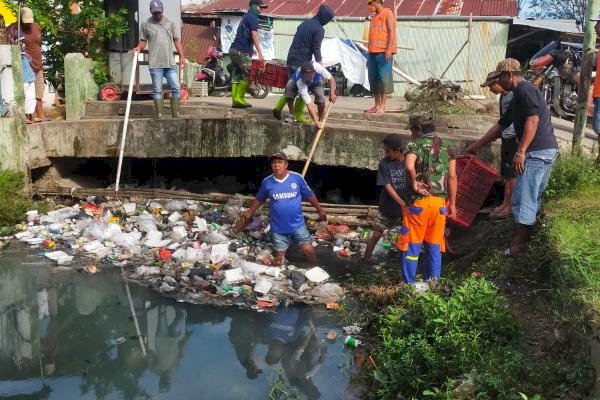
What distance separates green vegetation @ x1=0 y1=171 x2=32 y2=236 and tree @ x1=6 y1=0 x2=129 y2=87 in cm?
244

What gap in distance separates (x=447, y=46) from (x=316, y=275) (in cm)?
1121

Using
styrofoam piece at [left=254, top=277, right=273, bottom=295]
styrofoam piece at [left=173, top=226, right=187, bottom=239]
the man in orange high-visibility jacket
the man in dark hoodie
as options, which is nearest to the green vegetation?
styrofoam piece at [left=173, top=226, right=187, bottom=239]

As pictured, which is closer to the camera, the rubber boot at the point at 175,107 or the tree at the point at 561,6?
the rubber boot at the point at 175,107

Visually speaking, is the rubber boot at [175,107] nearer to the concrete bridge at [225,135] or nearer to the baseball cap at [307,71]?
the concrete bridge at [225,135]

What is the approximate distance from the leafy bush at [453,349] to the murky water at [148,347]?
1.46 feet

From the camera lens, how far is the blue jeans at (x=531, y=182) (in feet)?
17.2

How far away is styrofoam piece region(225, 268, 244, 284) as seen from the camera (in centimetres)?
605

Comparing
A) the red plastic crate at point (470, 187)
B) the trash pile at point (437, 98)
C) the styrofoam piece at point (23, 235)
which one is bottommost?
the styrofoam piece at point (23, 235)

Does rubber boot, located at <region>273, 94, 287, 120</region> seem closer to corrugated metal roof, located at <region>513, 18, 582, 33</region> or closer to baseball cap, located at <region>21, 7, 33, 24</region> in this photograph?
baseball cap, located at <region>21, 7, 33, 24</region>

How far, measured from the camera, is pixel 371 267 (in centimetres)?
665

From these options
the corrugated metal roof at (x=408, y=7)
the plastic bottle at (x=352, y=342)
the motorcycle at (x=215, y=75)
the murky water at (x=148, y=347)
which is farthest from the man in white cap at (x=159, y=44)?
the corrugated metal roof at (x=408, y=7)

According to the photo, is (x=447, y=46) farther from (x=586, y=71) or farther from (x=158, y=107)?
(x=586, y=71)

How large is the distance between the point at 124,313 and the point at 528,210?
3.58 m

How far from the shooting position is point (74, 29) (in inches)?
393
